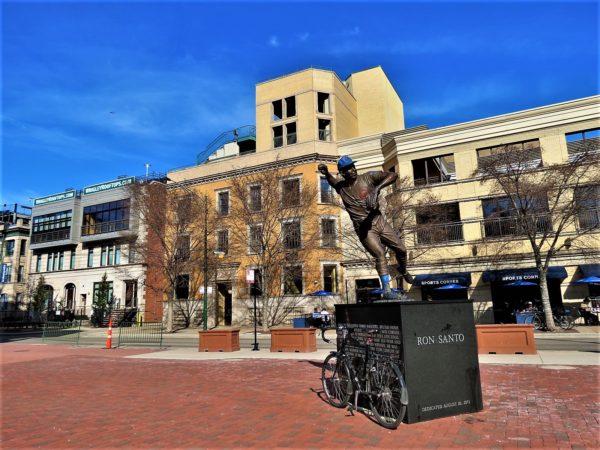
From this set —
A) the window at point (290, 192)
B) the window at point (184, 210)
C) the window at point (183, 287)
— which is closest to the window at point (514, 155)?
the window at point (290, 192)

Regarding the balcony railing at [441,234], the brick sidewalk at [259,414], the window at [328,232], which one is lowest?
the brick sidewalk at [259,414]

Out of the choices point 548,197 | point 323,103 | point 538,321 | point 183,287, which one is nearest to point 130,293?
point 183,287

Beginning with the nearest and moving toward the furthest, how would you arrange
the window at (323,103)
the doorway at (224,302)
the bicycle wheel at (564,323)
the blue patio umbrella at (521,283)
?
the bicycle wheel at (564,323) → the blue patio umbrella at (521,283) → the doorway at (224,302) → the window at (323,103)

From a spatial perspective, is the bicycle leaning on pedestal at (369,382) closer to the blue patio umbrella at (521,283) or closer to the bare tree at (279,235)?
the blue patio umbrella at (521,283)

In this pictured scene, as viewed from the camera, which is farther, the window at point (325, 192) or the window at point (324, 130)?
the window at point (324, 130)

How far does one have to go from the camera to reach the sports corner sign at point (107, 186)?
46125 mm

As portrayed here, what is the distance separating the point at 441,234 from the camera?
29.8m

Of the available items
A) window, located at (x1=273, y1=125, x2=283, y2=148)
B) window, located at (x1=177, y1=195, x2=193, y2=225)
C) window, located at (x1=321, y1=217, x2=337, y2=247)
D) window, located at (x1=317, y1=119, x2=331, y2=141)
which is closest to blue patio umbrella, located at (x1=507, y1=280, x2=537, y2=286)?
window, located at (x1=321, y1=217, x2=337, y2=247)

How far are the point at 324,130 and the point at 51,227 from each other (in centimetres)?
3403

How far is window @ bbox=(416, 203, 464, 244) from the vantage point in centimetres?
2911

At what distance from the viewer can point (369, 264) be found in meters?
32.1

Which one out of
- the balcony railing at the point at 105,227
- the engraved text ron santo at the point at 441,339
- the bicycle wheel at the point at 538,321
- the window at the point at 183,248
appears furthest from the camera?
the balcony railing at the point at 105,227

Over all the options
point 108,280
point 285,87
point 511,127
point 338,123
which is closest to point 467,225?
point 511,127

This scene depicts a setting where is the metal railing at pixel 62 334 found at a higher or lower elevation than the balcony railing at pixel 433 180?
lower
